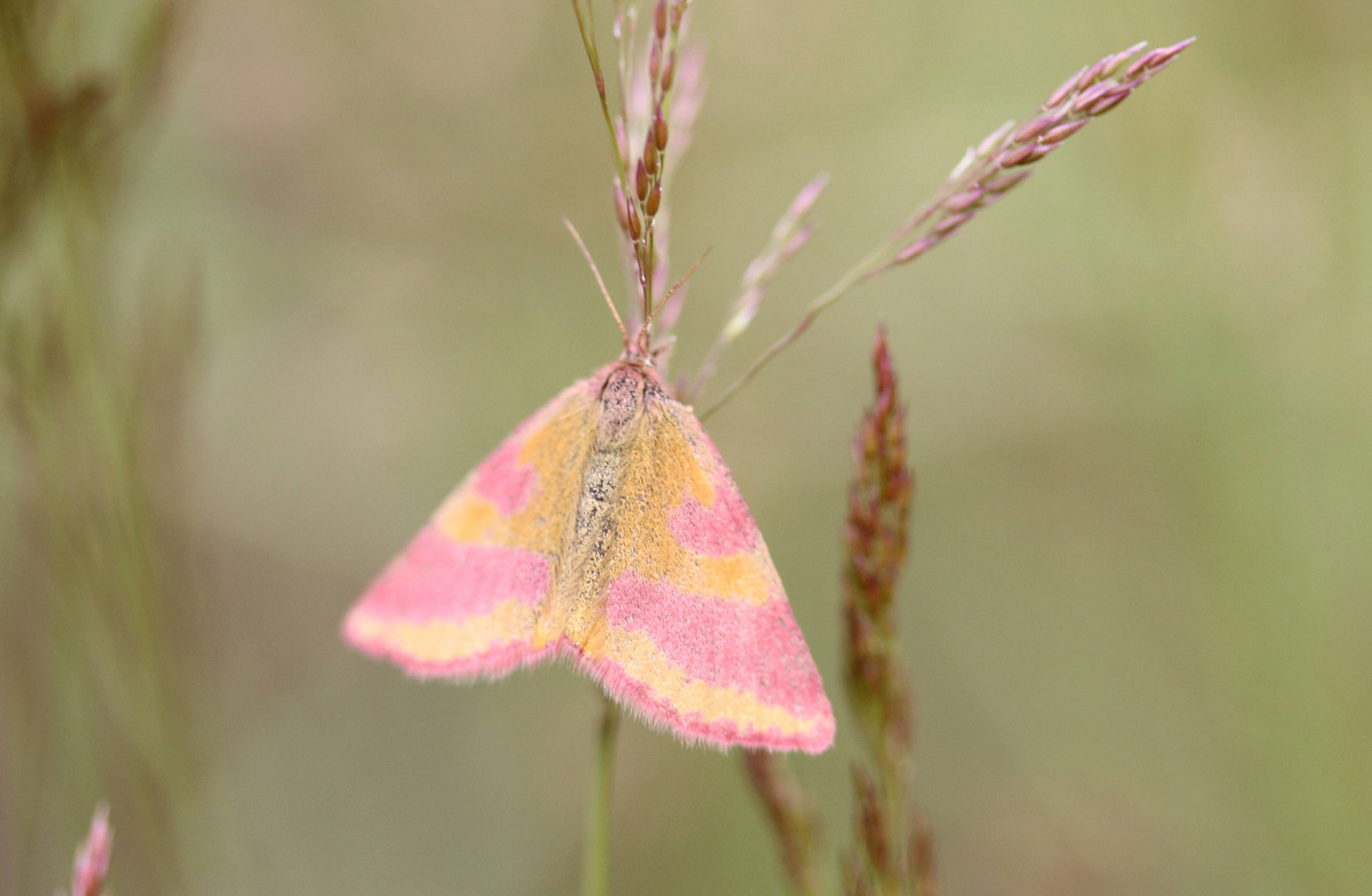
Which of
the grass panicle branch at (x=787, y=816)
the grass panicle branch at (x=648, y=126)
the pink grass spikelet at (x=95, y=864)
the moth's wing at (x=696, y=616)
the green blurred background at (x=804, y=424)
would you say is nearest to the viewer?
the pink grass spikelet at (x=95, y=864)

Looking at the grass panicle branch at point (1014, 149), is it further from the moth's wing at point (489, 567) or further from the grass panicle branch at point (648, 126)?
the moth's wing at point (489, 567)

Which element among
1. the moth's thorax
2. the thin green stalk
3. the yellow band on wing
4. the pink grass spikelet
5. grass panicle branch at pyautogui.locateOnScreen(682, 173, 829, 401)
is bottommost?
the thin green stalk

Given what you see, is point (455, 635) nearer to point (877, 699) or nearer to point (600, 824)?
point (600, 824)

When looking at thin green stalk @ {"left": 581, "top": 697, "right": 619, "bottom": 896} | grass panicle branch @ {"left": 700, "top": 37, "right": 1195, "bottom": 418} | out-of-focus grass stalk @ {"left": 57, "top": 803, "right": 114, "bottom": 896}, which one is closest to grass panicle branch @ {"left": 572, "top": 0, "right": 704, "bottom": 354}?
grass panicle branch @ {"left": 700, "top": 37, "right": 1195, "bottom": 418}

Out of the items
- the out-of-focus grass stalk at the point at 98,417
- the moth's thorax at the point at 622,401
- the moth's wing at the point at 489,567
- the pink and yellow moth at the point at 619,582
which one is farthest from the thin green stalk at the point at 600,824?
the out-of-focus grass stalk at the point at 98,417

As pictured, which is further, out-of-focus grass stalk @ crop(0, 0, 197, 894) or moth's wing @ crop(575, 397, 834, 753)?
out-of-focus grass stalk @ crop(0, 0, 197, 894)

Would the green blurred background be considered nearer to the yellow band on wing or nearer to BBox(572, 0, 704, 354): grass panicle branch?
the yellow band on wing

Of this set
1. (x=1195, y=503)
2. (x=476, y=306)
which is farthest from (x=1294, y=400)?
(x=476, y=306)
